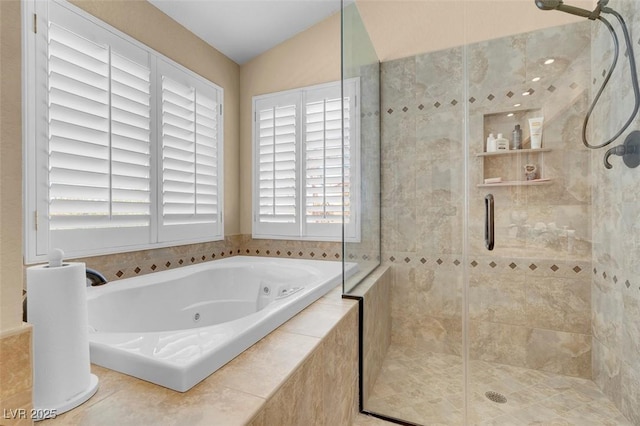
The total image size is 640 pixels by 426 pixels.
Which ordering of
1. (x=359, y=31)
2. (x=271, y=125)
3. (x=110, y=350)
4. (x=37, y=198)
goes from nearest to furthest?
(x=110, y=350)
(x=37, y=198)
(x=359, y=31)
(x=271, y=125)

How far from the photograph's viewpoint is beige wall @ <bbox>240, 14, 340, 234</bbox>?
2.53 metres

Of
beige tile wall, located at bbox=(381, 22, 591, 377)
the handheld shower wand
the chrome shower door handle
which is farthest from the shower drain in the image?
the handheld shower wand

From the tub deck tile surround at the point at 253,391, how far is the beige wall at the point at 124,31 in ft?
1.04

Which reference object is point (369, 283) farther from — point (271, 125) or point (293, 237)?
point (271, 125)

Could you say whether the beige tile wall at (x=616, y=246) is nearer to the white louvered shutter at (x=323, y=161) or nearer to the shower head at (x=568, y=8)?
the shower head at (x=568, y=8)

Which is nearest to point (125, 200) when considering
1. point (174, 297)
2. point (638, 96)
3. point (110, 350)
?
point (174, 297)

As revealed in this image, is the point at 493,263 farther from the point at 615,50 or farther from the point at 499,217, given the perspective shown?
the point at 615,50

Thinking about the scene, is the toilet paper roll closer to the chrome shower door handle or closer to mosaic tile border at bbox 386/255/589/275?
mosaic tile border at bbox 386/255/589/275

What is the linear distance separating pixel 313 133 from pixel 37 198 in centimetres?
181

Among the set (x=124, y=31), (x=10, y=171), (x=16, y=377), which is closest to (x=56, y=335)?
(x=16, y=377)

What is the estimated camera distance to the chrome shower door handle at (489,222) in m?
1.91

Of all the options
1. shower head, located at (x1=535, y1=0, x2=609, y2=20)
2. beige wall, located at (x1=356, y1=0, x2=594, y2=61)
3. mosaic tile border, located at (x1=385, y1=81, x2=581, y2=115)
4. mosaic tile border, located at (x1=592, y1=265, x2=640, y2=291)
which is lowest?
mosaic tile border, located at (x1=592, y1=265, x2=640, y2=291)

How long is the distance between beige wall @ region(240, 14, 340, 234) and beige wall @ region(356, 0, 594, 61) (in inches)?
14.4

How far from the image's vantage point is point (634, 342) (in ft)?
4.64
